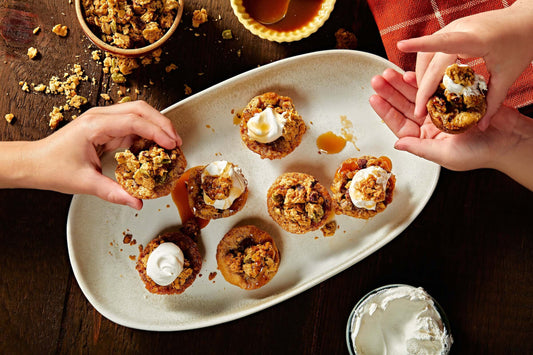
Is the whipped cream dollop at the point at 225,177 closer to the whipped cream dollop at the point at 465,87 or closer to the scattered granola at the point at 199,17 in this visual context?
the scattered granola at the point at 199,17

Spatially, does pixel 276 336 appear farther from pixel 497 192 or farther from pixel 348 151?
pixel 497 192

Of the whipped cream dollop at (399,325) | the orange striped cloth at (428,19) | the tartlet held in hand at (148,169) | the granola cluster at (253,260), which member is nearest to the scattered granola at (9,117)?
the tartlet held in hand at (148,169)

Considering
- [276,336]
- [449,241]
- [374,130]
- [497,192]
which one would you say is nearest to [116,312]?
[276,336]

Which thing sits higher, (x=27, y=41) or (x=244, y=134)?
(x=27, y=41)

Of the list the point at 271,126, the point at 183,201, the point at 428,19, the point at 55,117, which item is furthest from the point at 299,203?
the point at 55,117

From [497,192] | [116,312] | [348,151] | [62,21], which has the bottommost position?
[116,312]

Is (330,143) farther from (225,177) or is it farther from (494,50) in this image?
(494,50)

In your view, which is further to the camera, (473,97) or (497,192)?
(497,192)
